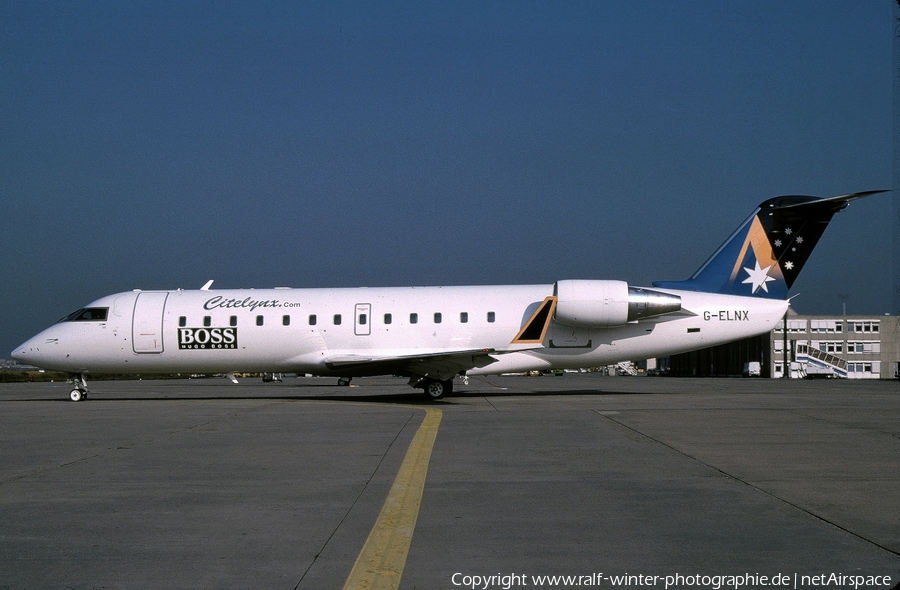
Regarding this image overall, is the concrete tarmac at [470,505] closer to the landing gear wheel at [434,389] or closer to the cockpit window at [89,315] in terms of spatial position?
the landing gear wheel at [434,389]

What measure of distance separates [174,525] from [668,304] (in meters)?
19.4

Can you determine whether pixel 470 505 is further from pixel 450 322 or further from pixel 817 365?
pixel 817 365

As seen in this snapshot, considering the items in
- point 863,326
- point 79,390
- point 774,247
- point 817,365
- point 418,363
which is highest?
point 774,247

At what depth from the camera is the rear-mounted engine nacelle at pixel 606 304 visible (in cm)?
2344

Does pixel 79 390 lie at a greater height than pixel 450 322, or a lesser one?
lesser

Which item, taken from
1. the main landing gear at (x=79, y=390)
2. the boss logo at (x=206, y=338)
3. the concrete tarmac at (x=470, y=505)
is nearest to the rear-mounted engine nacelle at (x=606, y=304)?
the concrete tarmac at (x=470, y=505)

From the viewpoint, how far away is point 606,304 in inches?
922

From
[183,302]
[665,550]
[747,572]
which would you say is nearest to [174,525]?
[665,550]

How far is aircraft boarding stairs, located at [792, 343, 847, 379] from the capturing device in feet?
226

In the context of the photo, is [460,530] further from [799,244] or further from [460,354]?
[799,244]

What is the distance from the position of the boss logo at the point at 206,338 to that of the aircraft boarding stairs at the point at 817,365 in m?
53.0

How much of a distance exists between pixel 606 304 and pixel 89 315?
16083mm

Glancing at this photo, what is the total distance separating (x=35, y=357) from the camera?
25125 mm

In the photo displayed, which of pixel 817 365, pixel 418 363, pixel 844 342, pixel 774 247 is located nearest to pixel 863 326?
pixel 844 342
